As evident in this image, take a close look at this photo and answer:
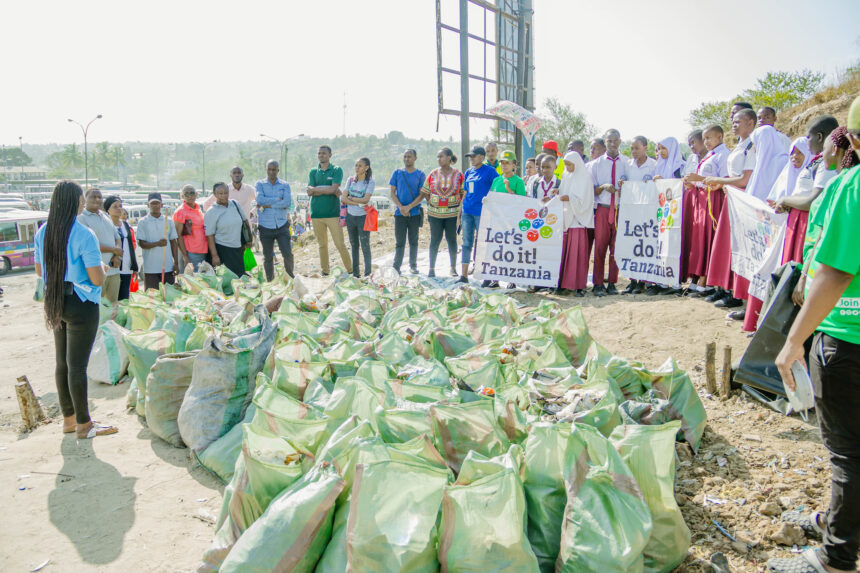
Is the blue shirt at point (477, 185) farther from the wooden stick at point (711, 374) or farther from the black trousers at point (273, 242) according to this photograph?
the wooden stick at point (711, 374)

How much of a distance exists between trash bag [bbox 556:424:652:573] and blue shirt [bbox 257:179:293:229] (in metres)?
6.64

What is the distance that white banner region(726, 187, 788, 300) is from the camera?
428 centimetres

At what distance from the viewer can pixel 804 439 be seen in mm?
3100

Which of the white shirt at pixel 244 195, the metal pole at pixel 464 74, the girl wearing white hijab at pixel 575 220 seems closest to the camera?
the girl wearing white hijab at pixel 575 220

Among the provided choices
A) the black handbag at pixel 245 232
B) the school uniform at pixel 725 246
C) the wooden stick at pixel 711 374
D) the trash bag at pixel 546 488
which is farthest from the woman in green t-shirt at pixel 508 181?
the trash bag at pixel 546 488

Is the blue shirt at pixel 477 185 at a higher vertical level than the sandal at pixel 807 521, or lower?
higher

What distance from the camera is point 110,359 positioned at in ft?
15.8

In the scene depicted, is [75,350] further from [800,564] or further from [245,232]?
[800,564]

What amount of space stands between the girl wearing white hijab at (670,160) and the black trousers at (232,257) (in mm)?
5401

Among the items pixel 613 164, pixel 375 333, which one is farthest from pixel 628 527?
pixel 613 164

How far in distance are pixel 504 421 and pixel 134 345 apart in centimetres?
289

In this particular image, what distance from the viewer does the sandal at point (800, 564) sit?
6.62ft

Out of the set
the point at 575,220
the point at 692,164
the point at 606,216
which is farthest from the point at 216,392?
the point at 692,164

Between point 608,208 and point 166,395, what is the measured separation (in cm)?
543
